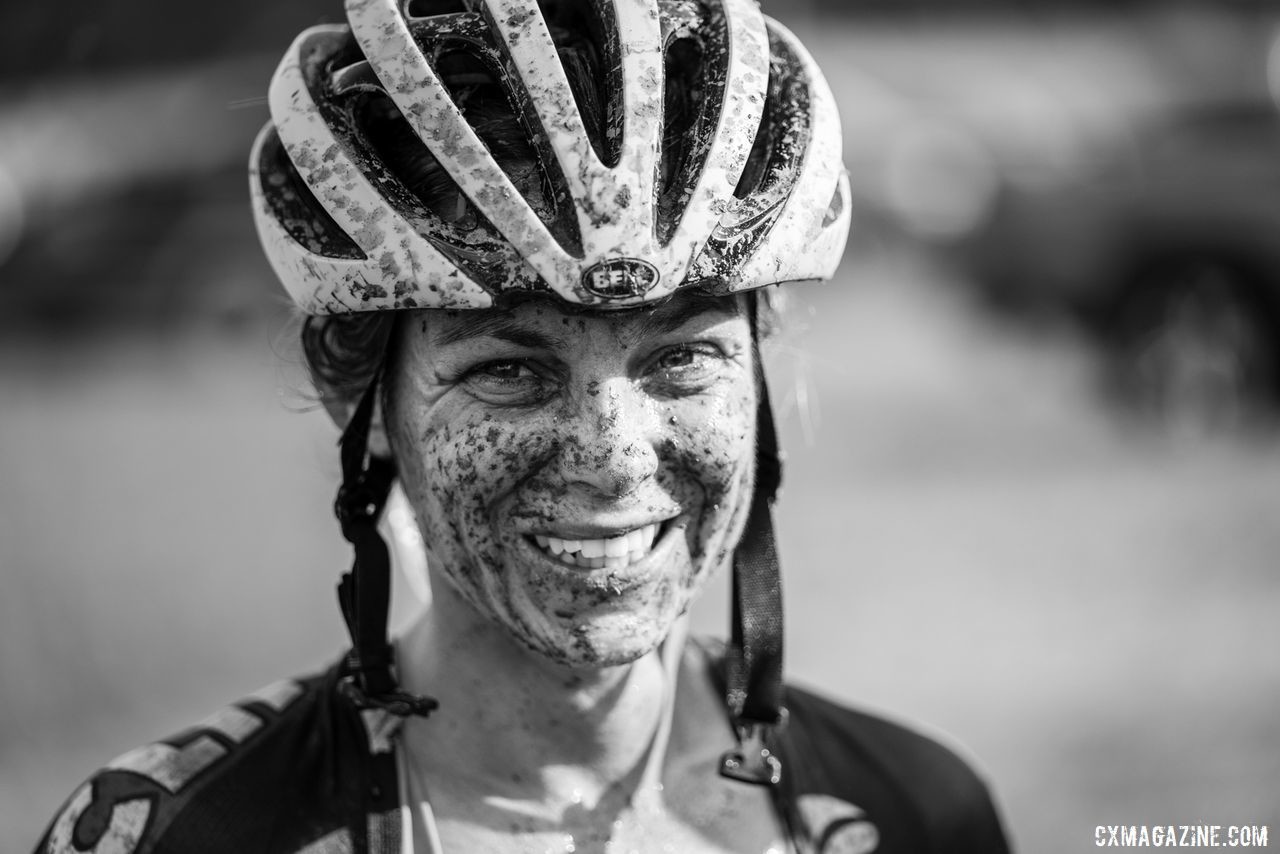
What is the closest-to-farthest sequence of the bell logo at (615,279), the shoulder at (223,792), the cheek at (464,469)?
the bell logo at (615,279), the cheek at (464,469), the shoulder at (223,792)

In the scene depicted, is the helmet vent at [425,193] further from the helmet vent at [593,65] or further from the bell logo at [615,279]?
the helmet vent at [593,65]

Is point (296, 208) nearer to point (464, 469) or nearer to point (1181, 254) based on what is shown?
point (464, 469)

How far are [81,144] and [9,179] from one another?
32.8 inches

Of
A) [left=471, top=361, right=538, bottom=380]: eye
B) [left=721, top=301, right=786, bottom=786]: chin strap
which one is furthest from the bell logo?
[left=721, top=301, right=786, bottom=786]: chin strap

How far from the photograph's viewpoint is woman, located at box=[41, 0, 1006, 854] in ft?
7.63

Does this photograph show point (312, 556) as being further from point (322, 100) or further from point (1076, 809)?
point (322, 100)

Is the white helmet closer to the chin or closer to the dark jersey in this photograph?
the chin

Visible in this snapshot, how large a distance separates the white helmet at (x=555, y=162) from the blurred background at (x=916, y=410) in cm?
234

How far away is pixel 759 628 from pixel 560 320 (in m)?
0.80

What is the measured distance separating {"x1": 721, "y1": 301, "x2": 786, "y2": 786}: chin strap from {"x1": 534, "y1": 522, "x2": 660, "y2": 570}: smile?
0.45m

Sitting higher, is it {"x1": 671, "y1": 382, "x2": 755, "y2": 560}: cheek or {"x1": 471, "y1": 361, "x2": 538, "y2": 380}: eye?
{"x1": 471, "y1": 361, "x2": 538, "y2": 380}: eye

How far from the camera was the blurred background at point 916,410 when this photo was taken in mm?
7156

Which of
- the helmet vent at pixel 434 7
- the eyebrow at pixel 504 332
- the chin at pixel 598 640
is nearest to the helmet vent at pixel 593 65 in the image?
the helmet vent at pixel 434 7

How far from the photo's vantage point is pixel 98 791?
253 cm
